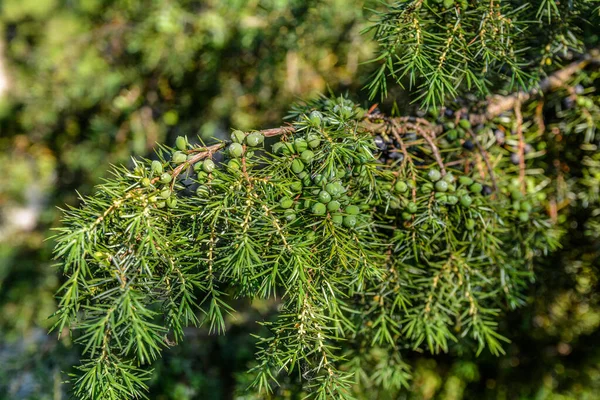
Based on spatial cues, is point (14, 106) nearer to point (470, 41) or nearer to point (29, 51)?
point (29, 51)

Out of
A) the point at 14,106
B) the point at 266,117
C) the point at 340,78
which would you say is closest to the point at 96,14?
the point at 14,106

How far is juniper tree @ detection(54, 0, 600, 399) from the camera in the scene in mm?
630

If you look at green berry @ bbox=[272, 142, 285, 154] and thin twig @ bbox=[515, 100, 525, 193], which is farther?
thin twig @ bbox=[515, 100, 525, 193]

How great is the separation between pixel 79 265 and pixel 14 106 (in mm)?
2152

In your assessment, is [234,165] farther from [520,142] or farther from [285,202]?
[520,142]

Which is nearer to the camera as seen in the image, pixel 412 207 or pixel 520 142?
pixel 412 207

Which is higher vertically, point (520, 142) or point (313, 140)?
point (313, 140)

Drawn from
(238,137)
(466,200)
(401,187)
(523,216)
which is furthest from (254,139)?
(523,216)

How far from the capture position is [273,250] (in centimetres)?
66

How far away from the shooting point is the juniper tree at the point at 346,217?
630 millimetres

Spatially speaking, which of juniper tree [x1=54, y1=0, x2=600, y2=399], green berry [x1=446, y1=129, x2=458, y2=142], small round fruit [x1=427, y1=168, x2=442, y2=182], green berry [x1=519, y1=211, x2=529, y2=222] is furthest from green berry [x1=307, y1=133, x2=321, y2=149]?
green berry [x1=519, y1=211, x2=529, y2=222]

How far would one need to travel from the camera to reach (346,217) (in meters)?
0.67

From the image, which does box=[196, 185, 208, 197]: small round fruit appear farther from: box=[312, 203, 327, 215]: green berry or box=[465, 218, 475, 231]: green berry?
box=[465, 218, 475, 231]: green berry

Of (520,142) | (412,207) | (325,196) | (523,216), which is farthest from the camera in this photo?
(520,142)
